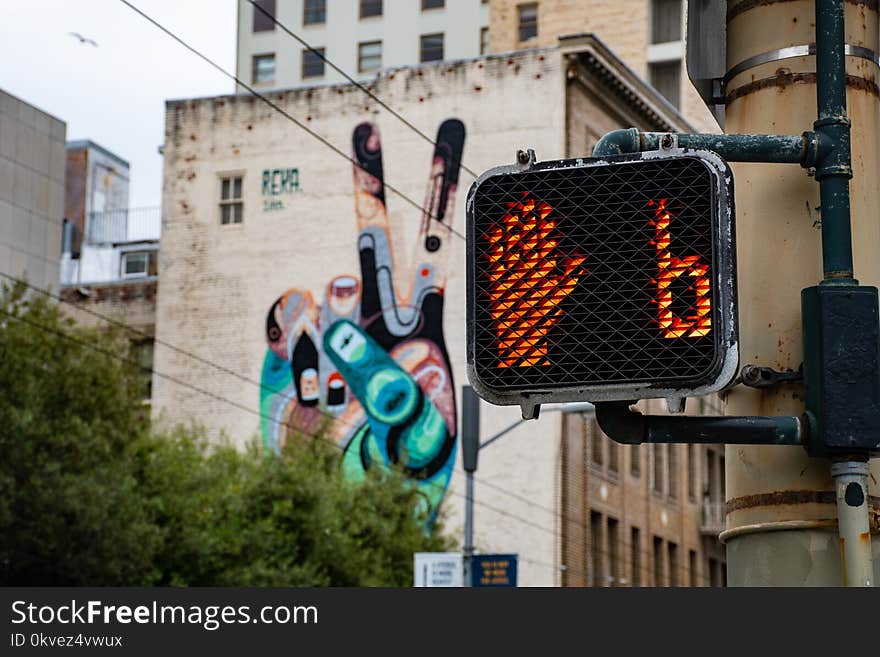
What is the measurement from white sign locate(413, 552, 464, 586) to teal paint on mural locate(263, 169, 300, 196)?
23636 millimetres

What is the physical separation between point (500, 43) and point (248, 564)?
38556 millimetres

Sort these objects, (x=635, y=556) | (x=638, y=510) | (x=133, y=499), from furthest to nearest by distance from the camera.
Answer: (x=638, y=510), (x=635, y=556), (x=133, y=499)

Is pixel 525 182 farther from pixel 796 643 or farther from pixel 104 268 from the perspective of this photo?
pixel 104 268

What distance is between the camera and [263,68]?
91.4 m

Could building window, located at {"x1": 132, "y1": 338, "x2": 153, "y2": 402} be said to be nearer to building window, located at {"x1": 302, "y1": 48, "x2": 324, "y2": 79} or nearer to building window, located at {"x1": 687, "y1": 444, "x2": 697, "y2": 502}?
building window, located at {"x1": 687, "y1": 444, "x2": 697, "y2": 502}

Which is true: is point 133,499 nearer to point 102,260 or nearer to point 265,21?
point 102,260

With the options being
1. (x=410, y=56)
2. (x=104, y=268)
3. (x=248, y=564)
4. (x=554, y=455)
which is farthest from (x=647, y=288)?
(x=410, y=56)

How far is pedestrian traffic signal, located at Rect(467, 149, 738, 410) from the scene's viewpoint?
363 cm

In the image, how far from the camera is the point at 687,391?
3.60 m

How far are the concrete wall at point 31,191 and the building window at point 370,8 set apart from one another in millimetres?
30262

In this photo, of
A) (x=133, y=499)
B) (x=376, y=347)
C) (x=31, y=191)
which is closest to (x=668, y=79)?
(x=376, y=347)

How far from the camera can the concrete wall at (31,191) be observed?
188ft

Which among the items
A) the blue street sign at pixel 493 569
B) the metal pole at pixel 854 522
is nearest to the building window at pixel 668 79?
the blue street sign at pixel 493 569

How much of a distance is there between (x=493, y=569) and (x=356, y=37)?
2334 inches
